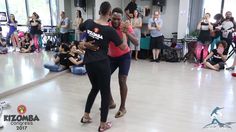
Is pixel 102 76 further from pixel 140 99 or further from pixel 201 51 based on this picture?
pixel 201 51

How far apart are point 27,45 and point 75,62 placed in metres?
3.38

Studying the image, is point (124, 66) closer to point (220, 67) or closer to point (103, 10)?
point (103, 10)

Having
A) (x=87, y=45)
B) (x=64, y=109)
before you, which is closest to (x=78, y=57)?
(x=64, y=109)

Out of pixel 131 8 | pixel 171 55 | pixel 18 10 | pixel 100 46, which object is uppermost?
pixel 18 10

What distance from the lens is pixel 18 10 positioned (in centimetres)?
1059

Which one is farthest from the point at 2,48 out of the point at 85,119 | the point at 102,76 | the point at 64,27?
the point at 102,76

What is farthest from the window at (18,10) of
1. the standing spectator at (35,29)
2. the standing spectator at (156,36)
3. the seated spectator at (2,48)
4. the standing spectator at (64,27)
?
the standing spectator at (156,36)

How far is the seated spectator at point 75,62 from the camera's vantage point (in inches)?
211

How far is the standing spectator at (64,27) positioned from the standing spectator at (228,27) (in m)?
5.19

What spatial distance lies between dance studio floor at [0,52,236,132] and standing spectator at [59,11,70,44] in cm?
276

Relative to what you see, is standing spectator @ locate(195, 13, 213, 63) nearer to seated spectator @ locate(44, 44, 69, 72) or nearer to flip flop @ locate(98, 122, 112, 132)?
seated spectator @ locate(44, 44, 69, 72)

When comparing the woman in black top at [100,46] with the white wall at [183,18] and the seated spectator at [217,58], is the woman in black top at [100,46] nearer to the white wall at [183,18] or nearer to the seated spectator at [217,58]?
the seated spectator at [217,58]

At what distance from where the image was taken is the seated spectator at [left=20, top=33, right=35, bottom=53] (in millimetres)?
7912
